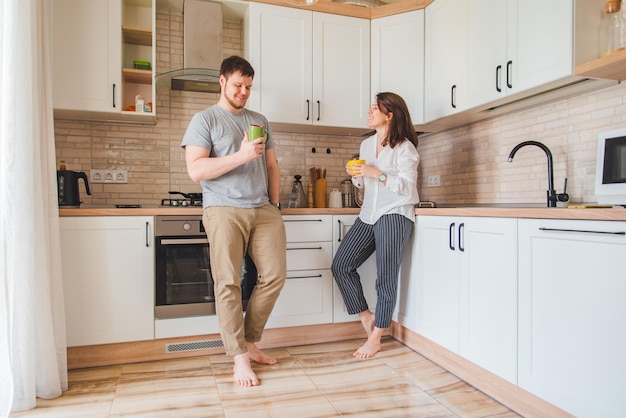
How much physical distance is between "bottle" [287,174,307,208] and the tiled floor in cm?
112

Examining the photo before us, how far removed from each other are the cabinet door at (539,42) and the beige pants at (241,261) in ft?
4.78

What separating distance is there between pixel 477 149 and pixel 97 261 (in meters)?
2.38

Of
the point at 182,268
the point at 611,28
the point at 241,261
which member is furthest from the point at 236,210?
the point at 611,28

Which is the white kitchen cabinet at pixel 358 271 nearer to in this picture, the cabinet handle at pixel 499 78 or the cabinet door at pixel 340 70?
the cabinet door at pixel 340 70

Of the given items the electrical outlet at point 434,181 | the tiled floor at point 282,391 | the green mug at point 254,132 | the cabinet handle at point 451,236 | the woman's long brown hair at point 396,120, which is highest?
the woman's long brown hair at point 396,120

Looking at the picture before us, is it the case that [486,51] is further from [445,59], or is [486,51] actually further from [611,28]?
[611,28]

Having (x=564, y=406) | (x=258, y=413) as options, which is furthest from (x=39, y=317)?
(x=564, y=406)

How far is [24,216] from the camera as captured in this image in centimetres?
182

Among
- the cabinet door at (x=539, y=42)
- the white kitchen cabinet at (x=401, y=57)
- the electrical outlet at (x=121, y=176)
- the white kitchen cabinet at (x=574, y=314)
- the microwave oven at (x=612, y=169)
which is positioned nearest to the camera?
the white kitchen cabinet at (x=574, y=314)

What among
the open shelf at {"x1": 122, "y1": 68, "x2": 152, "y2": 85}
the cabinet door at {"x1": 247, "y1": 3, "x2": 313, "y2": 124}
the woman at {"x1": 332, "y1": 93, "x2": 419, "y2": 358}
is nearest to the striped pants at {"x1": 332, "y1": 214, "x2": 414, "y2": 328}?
the woman at {"x1": 332, "y1": 93, "x2": 419, "y2": 358}

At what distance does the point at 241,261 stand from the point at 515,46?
5.84 ft

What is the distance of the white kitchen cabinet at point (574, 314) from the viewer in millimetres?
1422

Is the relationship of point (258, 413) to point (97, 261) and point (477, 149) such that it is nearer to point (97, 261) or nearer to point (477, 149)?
point (97, 261)

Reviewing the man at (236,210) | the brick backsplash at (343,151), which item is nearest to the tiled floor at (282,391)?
the man at (236,210)
